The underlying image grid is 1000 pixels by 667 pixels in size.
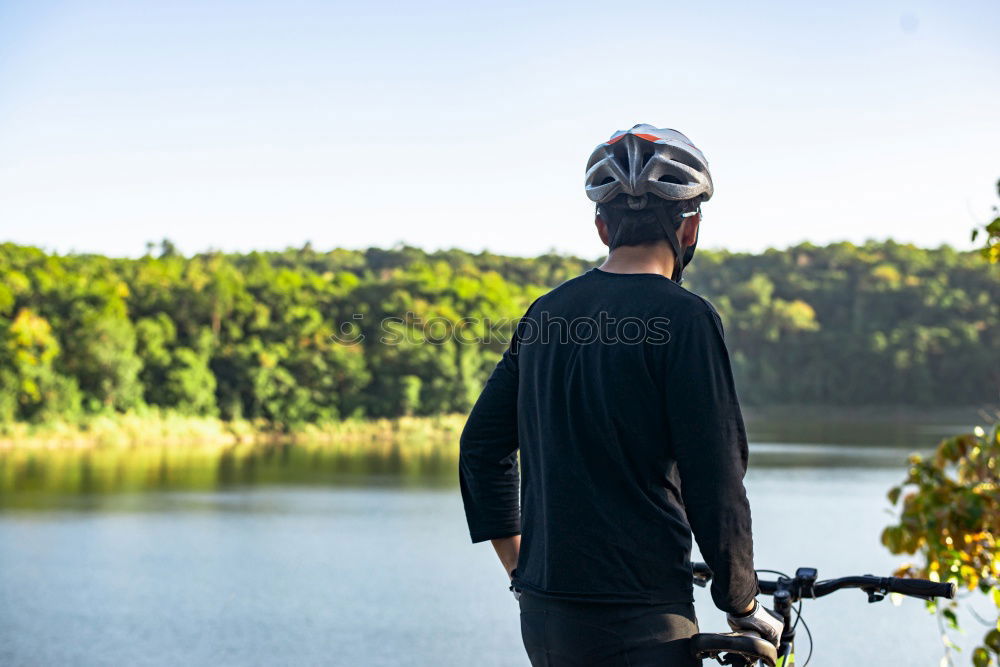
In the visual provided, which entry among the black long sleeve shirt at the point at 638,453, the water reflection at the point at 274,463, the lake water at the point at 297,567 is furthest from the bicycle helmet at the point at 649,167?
the water reflection at the point at 274,463

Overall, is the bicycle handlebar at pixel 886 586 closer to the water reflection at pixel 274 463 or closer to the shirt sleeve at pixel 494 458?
the shirt sleeve at pixel 494 458

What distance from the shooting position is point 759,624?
147cm

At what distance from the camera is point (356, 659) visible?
32.7 feet

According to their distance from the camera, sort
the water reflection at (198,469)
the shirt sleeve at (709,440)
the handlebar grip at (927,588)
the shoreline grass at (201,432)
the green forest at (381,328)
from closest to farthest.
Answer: the shirt sleeve at (709,440) < the handlebar grip at (927,588) < the water reflection at (198,469) < the shoreline grass at (201,432) < the green forest at (381,328)

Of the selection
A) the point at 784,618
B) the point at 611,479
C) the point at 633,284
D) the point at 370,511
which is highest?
the point at 633,284

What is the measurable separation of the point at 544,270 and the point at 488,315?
17.0 m

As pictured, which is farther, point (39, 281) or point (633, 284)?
point (39, 281)

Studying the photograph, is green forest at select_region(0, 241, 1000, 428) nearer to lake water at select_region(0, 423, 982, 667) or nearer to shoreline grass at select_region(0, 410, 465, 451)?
shoreline grass at select_region(0, 410, 465, 451)

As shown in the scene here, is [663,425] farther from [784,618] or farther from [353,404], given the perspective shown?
[353,404]

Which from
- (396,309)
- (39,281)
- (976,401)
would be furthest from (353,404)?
(976,401)

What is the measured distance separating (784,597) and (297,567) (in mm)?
14207

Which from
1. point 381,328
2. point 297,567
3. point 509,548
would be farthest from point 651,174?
point 381,328

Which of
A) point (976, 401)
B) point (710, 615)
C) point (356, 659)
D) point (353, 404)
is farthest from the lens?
point (976, 401)

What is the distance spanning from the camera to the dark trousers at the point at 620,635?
142 centimetres
